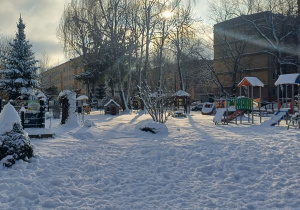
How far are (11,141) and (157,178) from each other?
324cm

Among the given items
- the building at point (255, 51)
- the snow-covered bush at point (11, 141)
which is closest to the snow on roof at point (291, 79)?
the snow-covered bush at point (11, 141)

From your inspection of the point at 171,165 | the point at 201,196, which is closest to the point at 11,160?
the point at 171,165

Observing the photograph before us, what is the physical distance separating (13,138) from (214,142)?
19.2 ft

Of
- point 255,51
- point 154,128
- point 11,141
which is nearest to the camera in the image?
point 11,141

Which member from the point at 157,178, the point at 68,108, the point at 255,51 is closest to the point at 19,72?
the point at 68,108

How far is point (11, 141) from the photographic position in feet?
19.6

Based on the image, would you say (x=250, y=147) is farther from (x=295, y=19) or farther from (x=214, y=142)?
(x=295, y=19)

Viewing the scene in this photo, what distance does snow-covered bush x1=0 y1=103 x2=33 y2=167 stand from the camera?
230 inches

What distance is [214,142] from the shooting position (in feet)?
29.5

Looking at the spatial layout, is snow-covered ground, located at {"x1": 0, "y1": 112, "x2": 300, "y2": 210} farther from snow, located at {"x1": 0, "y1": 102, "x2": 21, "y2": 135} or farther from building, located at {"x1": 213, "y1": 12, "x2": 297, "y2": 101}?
building, located at {"x1": 213, "y1": 12, "x2": 297, "y2": 101}

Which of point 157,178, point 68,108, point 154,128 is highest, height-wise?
point 68,108

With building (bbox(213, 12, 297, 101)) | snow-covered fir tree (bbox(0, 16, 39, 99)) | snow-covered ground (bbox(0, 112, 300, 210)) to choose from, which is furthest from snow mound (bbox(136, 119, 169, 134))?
building (bbox(213, 12, 297, 101))

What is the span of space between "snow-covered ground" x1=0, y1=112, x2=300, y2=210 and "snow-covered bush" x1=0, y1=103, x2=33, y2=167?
0.21 m

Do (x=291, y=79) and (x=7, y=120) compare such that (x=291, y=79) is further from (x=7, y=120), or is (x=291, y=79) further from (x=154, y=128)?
(x=7, y=120)
